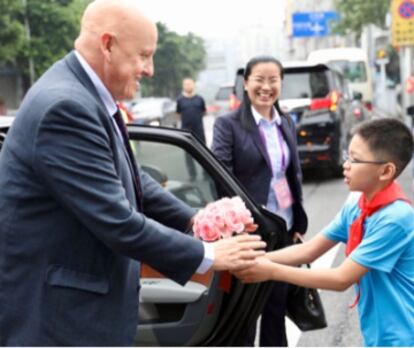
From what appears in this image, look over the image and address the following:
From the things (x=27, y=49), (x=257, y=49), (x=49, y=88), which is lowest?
(x=257, y=49)

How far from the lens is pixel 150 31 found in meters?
2.19

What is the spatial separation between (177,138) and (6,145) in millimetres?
1425

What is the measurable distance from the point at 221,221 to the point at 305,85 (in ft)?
29.6

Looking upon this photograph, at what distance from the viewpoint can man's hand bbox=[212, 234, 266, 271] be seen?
7.48 ft

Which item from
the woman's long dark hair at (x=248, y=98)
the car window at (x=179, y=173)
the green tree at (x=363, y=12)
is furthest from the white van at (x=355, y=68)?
the woman's long dark hair at (x=248, y=98)

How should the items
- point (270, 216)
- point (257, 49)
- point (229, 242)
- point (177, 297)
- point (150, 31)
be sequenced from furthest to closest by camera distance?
1. point (257, 49)
2. point (177, 297)
3. point (270, 216)
4. point (229, 242)
5. point (150, 31)

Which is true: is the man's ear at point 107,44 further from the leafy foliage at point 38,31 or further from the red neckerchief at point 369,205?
the leafy foliage at point 38,31

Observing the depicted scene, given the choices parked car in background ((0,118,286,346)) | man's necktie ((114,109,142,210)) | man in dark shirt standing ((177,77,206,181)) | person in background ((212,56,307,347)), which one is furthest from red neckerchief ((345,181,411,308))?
man in dark shirt standing ((177,77,206,181))

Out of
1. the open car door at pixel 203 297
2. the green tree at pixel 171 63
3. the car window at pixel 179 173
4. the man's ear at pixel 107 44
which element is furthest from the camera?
the green tree at pixel 171 63

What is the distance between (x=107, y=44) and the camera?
2.13 meters

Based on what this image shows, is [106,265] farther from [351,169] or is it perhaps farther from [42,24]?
[42,24]

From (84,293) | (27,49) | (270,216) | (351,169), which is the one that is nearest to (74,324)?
(84,293)

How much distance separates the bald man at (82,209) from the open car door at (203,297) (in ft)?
3.92

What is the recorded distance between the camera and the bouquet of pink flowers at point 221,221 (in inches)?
101
